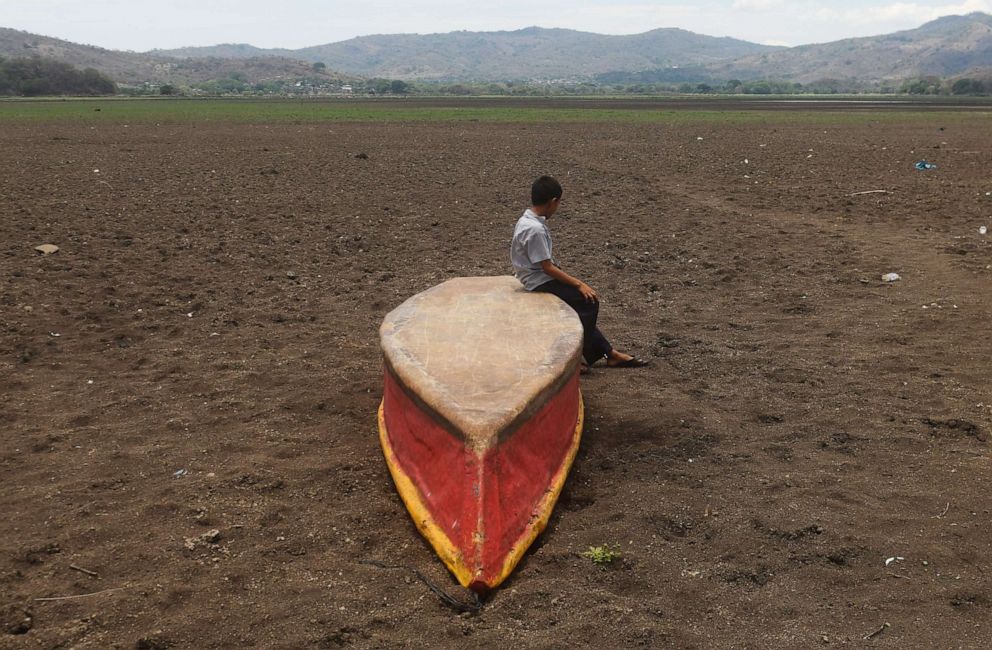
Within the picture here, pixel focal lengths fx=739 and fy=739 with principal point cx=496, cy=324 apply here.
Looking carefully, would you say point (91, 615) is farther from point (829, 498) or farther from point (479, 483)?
point (829, 498)

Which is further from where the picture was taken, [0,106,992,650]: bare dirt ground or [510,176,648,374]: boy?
[510,176,648,374]: boy

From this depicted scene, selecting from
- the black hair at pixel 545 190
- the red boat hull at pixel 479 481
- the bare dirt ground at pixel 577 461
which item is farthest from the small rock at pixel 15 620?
A: the black hair at pixel 545 190

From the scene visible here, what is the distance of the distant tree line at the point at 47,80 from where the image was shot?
224 ft

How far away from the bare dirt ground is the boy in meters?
0.31

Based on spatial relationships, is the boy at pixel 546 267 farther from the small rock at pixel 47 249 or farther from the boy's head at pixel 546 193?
the small rock at pixel 47 249

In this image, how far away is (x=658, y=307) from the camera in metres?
6.89

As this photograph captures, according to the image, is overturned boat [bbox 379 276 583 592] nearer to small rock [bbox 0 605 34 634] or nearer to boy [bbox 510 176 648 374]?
boy [bbox 510 176 648 374]

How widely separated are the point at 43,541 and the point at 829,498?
3709 mm

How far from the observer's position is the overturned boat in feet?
9.90

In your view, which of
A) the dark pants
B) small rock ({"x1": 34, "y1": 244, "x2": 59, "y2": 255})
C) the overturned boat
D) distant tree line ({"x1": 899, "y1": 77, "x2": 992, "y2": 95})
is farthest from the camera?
distant tree line ({"x1": 899, "y1": 77, "x2": 992, "y2": 95})

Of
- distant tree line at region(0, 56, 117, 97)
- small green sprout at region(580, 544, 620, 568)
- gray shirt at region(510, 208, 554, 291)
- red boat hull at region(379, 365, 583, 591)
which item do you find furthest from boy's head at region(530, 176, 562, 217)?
distant tree line at region(0, 56, 117, 97)

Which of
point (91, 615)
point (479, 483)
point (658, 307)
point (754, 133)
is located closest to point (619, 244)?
point (658, 307)

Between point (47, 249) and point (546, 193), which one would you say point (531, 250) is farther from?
point (47, 249)

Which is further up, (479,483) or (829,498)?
(479,483)
